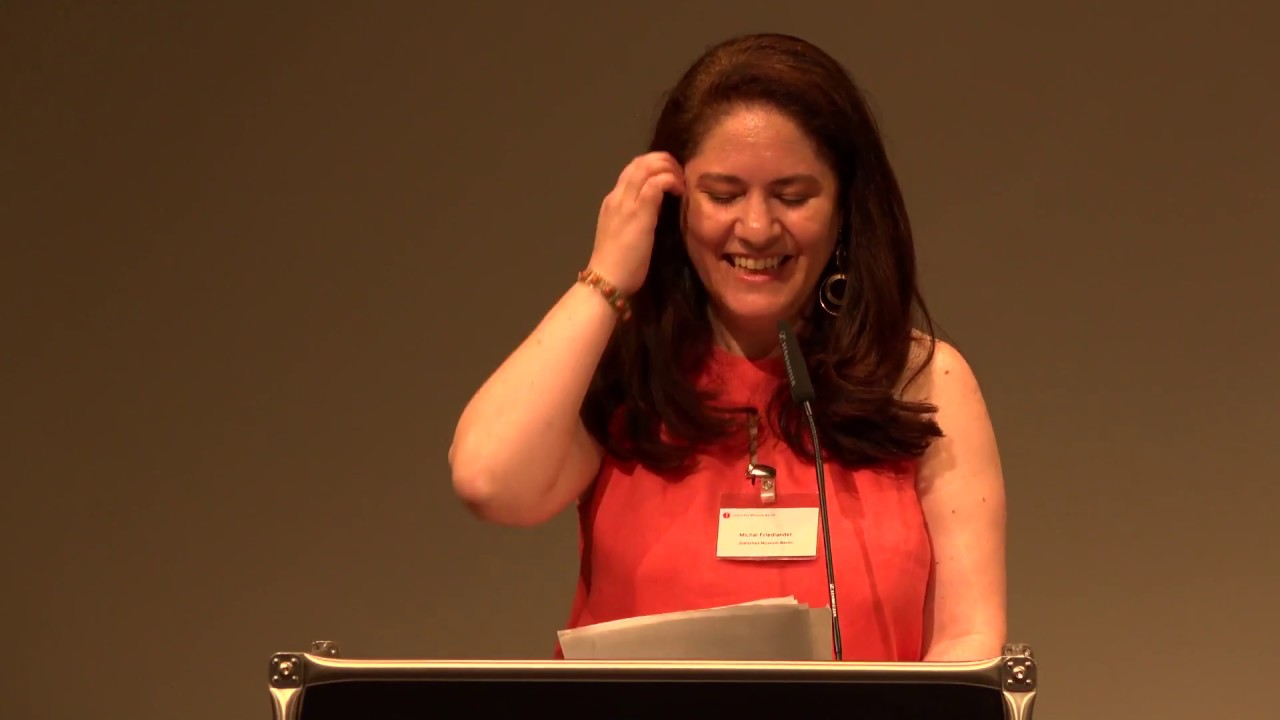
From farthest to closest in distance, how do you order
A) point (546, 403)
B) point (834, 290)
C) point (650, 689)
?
point (834, 290)
point (546, 403)
point (650, 689)

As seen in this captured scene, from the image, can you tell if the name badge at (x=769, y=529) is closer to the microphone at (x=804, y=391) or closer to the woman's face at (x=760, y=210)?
the microphone at (x=804, y=391)

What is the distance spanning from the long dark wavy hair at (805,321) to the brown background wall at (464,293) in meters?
1.16

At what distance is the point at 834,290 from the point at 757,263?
15 cm

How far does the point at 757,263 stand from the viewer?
187 centimetres

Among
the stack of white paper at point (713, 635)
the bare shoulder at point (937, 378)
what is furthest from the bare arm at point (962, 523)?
the stack of white paper at point (713, 635)

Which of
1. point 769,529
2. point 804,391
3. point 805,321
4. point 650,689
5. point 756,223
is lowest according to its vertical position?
point 650,689

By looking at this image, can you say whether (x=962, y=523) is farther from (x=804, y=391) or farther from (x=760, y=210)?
(x=760, y=210)

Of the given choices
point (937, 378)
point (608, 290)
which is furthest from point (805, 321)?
point (608, 290)

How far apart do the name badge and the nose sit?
323 mm

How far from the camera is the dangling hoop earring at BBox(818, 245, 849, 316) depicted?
1961mm

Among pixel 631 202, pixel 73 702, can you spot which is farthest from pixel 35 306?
pixel 631 202

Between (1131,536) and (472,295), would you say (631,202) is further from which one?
(1131,536)

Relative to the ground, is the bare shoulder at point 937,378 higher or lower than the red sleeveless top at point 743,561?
higher

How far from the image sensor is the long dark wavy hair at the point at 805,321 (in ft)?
6.12
